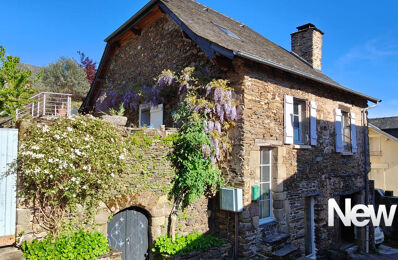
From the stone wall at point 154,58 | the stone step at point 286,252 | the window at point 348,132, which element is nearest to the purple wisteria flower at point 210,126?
the stone wall at point 154,58

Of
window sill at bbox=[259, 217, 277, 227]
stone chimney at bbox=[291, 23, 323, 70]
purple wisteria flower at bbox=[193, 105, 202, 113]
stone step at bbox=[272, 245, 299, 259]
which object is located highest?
stone chimney at bbox=[291, 23, 323, 70]

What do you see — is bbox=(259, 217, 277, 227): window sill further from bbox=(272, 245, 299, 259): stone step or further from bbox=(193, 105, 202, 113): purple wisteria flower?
bbox=(193, 105, 202, 113): purple wisteria flower

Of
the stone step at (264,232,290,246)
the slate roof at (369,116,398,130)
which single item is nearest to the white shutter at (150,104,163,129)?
the stone step at (264,232,290,246)

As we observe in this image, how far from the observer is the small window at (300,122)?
26.4 ft

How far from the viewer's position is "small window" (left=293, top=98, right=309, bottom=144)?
8047 mm

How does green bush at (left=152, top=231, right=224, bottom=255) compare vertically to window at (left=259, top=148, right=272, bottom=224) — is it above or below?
below

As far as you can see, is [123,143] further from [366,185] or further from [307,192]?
[366,185]

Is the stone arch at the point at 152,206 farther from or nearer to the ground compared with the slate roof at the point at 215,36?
nearer to the ground

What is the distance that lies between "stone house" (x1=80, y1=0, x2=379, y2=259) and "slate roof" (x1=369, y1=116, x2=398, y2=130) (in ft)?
46.9

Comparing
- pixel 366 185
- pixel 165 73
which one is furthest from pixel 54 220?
pixel 366 185

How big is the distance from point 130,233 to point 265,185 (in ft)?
10.8

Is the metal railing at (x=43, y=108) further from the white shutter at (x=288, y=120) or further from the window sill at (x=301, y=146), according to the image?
the window sill at (x=301, y=146)

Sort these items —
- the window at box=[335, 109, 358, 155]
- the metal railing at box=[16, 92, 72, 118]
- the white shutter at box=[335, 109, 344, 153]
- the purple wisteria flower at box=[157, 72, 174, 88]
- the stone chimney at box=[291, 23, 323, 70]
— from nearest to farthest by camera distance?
the metal railing at box=[16, 92, 72, 118] < the purple wisteria flower at box=[157, 72, 174, 88] < the white shutter at box=[335, 109, 344, 153] < the window at box=[335, 109, 358, 155] < the stone chimney at box=[291, 23, 323, 70]

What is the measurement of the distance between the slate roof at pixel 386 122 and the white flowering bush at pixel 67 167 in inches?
916
